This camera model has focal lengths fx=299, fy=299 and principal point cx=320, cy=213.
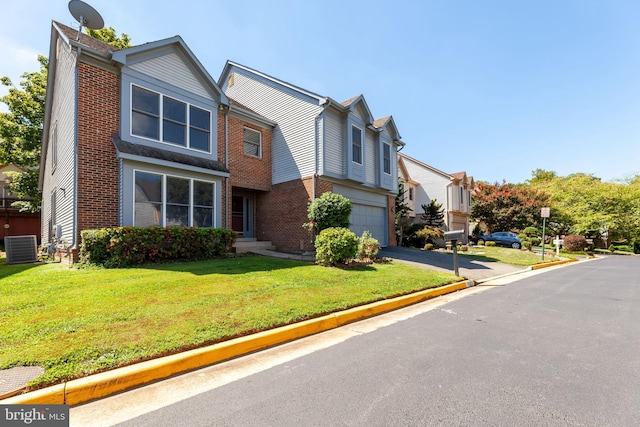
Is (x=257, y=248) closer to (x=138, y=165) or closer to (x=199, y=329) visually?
(x=138, y=165)

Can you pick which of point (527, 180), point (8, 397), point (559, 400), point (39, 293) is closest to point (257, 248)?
point (39, 293)

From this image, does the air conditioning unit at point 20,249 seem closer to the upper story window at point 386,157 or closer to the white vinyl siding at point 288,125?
the white vinyl siding at point 288,125

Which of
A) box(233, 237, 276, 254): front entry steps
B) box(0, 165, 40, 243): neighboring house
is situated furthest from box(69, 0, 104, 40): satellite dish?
box(0, 165, 40, 243): neighboring house

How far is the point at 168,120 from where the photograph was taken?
10578 millimetres

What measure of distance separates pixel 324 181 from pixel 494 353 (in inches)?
394

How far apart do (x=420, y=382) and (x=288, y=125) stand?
12725mm

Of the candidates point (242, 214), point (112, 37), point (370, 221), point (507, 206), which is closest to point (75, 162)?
point (242, 214)

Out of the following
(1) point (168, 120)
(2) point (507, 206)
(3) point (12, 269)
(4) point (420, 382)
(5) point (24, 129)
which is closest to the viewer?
(4) point (420, 382)

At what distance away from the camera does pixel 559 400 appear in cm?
278

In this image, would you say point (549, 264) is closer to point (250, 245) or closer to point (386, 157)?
point (386, 157)

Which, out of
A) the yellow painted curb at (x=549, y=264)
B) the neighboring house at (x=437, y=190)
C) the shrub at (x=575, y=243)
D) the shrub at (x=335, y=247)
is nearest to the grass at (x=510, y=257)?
the yellow painted curb at (x=549, y=264)

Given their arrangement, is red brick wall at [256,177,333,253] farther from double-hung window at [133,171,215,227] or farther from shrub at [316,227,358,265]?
double-hung window at [133,171,215,227]

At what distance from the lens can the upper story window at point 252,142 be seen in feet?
45.3

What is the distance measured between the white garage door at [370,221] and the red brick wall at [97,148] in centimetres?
968
